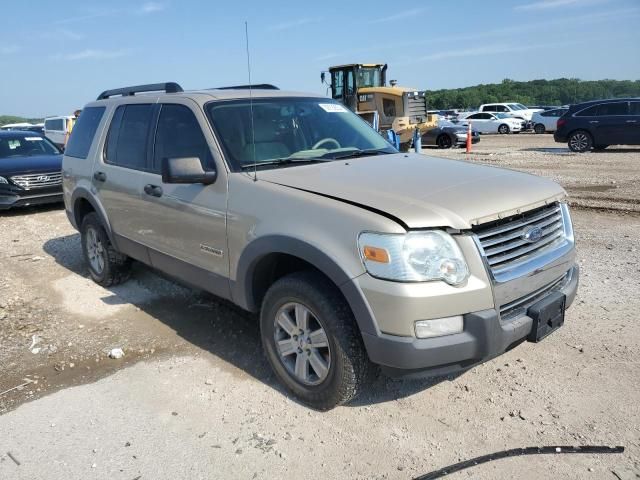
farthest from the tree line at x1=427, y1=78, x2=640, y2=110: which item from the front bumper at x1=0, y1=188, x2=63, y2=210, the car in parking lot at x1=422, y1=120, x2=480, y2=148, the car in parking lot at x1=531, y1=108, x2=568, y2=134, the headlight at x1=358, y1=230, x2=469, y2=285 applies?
the headlight at x1=358, y1=230, x2=469, y2=285

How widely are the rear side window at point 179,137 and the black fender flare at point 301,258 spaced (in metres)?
0.81

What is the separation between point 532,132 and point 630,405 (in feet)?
110

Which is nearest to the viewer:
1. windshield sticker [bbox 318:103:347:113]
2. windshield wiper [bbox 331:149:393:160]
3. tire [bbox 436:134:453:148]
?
windshield wiper [bbox 331:149:393:160]

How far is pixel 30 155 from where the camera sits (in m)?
10.9

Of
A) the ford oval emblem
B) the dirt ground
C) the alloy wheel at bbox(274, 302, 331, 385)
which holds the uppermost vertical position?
the ford oval emblem

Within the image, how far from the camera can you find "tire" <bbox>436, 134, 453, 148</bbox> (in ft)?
74.7

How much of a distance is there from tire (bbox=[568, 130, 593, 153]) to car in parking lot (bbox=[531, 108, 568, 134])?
47.4 feet

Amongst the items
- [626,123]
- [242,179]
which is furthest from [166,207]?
[626,123]

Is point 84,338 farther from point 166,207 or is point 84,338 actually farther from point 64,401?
point 166,207

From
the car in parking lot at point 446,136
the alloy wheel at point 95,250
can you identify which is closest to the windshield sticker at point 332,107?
the alloy wheel at point 95,250

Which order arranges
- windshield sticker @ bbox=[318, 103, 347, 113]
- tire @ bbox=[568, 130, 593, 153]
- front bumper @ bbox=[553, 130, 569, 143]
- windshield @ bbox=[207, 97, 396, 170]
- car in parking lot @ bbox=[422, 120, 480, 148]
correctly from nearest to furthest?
windshield @ bbox=[207, 97, 396, 170], windshield sticker @ bbox=[318, 103, 347, 113], tire @ bbox=[568, 130, 593, 153], front bumper @ bbox=[553, 130, 569, 143], car in parking lot @ bbox=[422, 120, 480, 148]

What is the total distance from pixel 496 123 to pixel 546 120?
295 cm

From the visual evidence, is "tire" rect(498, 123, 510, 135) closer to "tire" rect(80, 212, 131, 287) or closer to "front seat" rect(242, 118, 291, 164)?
"tire" rect(80, 212, 131, 287)

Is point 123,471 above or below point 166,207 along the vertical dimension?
below
